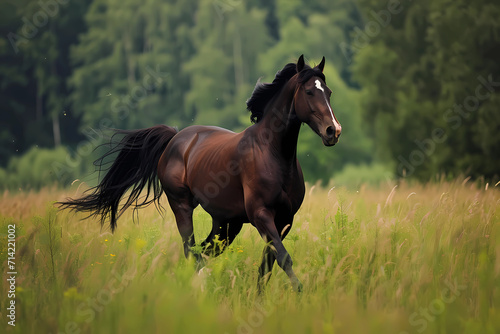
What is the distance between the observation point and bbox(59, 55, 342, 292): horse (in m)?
4.76

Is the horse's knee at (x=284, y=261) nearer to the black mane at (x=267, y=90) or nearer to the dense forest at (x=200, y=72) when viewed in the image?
the black mane at (x=267, y=90)

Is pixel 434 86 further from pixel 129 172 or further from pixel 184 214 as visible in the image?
pixel 184 214

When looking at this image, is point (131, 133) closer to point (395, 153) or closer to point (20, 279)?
point (20, 279)

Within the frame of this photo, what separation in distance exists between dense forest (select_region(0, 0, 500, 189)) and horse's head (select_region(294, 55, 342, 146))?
48.0 feet

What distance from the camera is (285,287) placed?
16.2 feet

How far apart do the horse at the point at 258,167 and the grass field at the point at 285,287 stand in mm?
364

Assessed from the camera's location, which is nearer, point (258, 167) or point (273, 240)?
point (273, 240)

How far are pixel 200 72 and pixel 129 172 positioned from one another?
26013 millimetres

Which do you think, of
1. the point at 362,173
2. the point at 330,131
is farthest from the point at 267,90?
the point at 362,173

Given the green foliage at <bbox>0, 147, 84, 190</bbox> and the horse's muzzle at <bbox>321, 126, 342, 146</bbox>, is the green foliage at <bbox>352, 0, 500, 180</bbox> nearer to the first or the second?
the horse's muzzle at <bbox>321, 126, 342, 146</bbox>

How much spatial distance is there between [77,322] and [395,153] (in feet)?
60.6

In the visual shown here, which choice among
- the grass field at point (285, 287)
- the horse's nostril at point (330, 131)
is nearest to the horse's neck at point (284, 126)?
the horse's nostril at point (330, 131)

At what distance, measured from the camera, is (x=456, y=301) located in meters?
3.84

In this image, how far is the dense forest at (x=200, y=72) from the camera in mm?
20828
